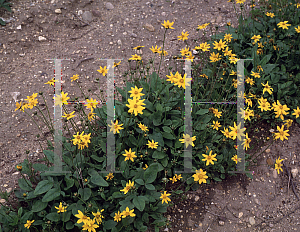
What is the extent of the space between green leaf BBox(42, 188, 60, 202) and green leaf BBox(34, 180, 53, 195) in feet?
0.13

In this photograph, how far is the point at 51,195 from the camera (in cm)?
254

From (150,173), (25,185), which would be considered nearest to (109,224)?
(150,173)

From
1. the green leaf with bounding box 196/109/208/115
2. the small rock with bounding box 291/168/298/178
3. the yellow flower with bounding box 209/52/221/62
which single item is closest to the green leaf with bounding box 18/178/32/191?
the green leaf with bounding box 196/109/208/115

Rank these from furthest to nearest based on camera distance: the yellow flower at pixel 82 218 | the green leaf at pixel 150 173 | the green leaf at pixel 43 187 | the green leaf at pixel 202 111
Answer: the green leaf at pixel 202 111, the green leaf at pixel 150 173, the green leaf at pixel 43 187, the yellow flower at pixel 82 218

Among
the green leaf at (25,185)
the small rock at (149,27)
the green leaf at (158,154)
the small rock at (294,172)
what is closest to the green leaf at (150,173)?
the green leaf at (158,154)

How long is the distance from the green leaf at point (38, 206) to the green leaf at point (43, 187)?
118mm

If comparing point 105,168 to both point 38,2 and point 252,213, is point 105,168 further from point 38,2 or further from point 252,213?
point 38,2

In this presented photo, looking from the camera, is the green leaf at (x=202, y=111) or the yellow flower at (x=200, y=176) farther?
the green leaf at (x=202, y=111)

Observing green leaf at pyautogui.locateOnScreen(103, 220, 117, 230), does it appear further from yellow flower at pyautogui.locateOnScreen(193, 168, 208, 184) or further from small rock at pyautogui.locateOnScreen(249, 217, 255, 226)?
small rock at pyautogui.locateOnScreen(249, 217, 255, 226)

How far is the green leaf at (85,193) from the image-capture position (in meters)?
2.56

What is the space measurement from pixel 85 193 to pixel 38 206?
482 millimetres

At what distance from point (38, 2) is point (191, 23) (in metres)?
3.31

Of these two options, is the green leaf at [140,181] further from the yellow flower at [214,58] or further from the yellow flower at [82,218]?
the yellow flower at [214,58]

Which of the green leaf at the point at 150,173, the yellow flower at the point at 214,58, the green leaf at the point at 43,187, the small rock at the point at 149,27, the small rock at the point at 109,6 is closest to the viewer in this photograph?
the green leaf at the point at 43,187
